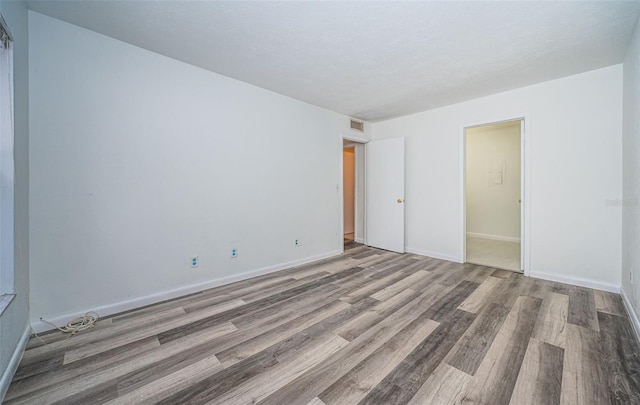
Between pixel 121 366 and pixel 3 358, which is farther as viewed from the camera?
pixel 121 366

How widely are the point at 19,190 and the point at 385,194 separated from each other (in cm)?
444

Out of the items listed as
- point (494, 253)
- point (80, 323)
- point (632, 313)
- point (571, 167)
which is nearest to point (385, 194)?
point (494, 253)

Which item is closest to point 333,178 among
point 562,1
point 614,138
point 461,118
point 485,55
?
point 461,118

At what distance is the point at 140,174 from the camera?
240cm

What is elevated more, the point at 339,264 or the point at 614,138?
the point at 614,138

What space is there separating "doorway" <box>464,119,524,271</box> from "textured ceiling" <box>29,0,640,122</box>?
105 inches

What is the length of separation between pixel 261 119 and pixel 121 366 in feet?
9.16

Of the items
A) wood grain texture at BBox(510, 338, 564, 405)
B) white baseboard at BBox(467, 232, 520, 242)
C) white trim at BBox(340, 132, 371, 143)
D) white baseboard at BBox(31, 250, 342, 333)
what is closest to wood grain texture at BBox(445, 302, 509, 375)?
wood grain texture at BBox(510, 338, 564, 405)

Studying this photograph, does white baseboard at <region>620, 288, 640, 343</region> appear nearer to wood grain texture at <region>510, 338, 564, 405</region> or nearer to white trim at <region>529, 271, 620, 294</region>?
white trim at <region>529, 271, 620, 294</region>

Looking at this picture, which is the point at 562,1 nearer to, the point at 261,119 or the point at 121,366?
the point at 261,119

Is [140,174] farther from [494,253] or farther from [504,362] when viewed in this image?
[494,253]

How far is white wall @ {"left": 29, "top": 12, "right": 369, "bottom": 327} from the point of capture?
2010 millimetres

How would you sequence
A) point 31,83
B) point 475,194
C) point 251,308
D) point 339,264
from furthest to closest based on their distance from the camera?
1. point 475,194
2. point 339,264
3. point 251,308
4. point 31,83

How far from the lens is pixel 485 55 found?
2.46m
